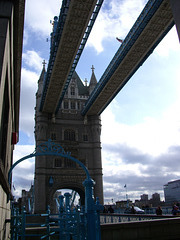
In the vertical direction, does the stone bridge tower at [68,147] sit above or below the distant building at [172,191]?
above

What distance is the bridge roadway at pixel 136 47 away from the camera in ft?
68.7

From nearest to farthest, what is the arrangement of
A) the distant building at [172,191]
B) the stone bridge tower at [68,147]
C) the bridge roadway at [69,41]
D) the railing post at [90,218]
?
the railing post at [90,218] → the bridge roadway at [69,41] → the stone bridge tower at [68,147] → the distant building at [172,191]

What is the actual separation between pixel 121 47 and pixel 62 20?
6.76m

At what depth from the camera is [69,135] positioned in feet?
124

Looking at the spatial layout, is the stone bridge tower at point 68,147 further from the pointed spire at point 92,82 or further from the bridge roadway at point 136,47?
the bridge roadway at point 136,47

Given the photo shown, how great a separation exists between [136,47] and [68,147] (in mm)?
17939

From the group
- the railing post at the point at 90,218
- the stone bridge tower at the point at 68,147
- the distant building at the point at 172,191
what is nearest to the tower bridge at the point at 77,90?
the stone bridge tower at the point at 68,147

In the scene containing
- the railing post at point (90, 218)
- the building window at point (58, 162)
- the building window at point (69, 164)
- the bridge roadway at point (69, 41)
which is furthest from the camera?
the building window at point (69, 164)

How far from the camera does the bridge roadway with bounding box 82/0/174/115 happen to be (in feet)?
68.7

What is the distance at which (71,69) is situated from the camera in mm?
28188

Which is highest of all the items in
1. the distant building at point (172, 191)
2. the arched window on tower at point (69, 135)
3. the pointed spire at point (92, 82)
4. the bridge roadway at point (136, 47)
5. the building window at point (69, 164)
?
the pointed spire at point (92, 82)

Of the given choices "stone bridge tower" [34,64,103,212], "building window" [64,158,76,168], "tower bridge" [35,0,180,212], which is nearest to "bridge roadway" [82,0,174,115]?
"tower bridge" [35,0,180,212]

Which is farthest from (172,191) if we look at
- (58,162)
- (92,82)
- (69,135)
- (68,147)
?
(58,162)

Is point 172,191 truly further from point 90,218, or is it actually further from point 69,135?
point 90,218
